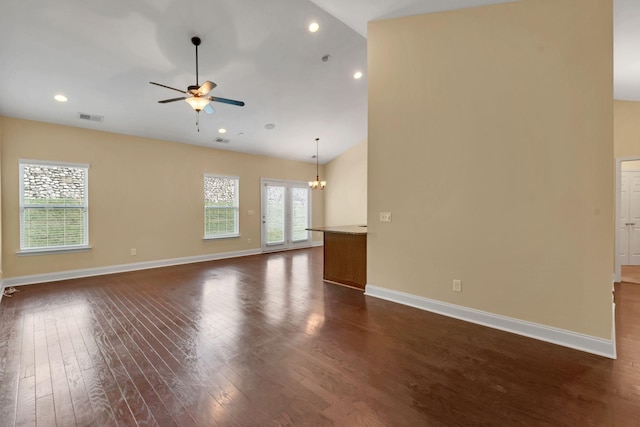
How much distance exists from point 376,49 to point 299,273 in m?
3.93

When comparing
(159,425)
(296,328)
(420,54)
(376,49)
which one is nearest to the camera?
(159,425)

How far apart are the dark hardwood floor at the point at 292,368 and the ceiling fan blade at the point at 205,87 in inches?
102

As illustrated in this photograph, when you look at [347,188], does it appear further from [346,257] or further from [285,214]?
[346,257]

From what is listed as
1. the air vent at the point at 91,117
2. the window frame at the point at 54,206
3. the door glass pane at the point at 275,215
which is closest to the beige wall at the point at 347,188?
the door glass pane at the point at 275,215

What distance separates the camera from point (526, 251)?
273 centimetres

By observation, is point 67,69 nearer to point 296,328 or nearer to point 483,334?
point 296,328

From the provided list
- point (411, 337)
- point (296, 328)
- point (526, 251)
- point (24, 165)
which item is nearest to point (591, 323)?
point (526, 251)

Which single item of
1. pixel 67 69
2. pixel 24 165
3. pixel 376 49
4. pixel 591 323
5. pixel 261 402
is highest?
pixel 376 49

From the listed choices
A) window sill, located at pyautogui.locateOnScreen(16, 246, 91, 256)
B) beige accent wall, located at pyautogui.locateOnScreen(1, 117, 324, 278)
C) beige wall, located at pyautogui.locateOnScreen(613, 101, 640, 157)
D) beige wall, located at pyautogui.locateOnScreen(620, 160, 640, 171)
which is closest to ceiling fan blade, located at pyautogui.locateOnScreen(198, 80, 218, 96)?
beige accent wall, located at pyautogui.locateOnScreen(1, 117, 324, 278)

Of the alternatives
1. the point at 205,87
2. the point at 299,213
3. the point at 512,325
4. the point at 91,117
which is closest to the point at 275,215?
the point at 299,213

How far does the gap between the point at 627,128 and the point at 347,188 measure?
5886 millimetres

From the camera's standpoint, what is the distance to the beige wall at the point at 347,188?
8.27m

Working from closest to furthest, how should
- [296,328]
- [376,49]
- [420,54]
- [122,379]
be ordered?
1. [122,379]
2. [296,328]
3. [420,54]
4. [376,49]

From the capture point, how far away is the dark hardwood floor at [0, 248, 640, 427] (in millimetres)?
1709
